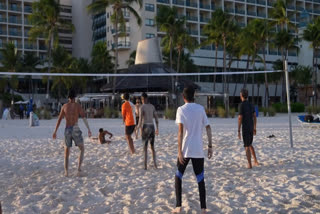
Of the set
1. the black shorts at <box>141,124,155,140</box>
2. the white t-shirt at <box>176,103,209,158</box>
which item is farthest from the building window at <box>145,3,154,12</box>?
the white t-shirt at <box>176,103,209,158</box>

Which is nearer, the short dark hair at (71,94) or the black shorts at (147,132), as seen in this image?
the short dark hair at (71,94)

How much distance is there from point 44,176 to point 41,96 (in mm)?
51884

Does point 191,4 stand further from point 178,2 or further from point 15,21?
point 15,21

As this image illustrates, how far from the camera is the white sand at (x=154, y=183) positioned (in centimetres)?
458

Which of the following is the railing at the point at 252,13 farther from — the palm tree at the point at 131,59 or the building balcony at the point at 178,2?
the palm tree at the point at 131,59

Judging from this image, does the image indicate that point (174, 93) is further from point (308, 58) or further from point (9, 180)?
point (308, 58)

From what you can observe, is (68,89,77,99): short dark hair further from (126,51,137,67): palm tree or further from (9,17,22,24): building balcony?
(9,17,22,24): building balcony

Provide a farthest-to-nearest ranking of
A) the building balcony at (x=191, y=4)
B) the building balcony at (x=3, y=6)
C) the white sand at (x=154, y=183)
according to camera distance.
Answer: the building balcony at (x=3, y=6)
the building balcony at (x=191, y=4)
the white sand at (x=154, y=183)

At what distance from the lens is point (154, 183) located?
5.73 meters

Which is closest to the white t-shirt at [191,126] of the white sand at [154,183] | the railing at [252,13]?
the white sand at [154,183]

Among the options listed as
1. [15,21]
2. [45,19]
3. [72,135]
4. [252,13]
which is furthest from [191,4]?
[72,135]

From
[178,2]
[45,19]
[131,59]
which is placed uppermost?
[178,2]

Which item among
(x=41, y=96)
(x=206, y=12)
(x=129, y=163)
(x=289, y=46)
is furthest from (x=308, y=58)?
(x=129, y=163)

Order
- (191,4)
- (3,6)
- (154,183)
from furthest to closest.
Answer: (3,6) → (191,4) → (154,183)
